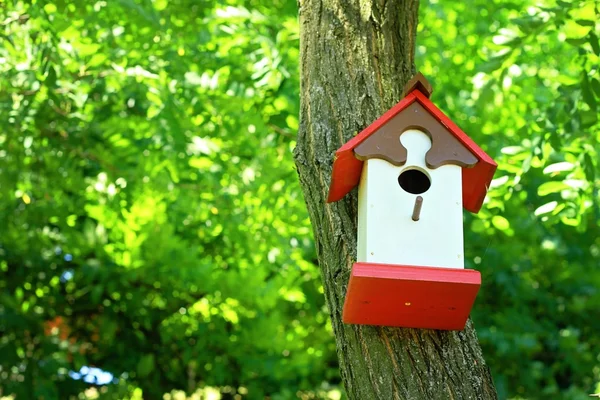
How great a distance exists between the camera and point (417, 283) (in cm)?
176

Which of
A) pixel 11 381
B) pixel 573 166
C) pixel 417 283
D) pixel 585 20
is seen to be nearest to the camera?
pixel 417 283

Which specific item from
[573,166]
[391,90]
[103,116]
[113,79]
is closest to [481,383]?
[391,90]

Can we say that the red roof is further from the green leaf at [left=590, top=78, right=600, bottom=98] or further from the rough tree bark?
the green leaf at [left=590, top=78, right=600, bottom=98]

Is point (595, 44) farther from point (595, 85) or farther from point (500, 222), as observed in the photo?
point (500, 222)

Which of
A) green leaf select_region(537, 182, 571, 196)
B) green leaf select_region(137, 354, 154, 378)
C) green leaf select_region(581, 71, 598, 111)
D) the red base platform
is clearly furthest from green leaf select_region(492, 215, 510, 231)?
green leaf select_region(137, 354, 154, 378)

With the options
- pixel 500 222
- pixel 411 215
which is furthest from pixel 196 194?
pixel 411 215

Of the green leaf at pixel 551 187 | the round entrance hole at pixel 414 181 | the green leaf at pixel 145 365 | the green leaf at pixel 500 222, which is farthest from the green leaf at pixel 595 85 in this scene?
the green leaf at pixel 145 365

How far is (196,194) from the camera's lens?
4.16 m

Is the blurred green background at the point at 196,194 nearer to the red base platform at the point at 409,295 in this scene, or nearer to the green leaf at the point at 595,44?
the green leaf at the point at 595,44

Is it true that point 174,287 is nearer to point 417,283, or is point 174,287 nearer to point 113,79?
point 113,79

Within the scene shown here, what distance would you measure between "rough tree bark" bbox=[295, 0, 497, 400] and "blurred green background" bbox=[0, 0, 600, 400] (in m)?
1.03

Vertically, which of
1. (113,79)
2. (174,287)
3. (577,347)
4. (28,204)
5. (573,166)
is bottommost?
(577,347)

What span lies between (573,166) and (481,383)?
1.40 metres

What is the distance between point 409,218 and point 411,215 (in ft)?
0.03
